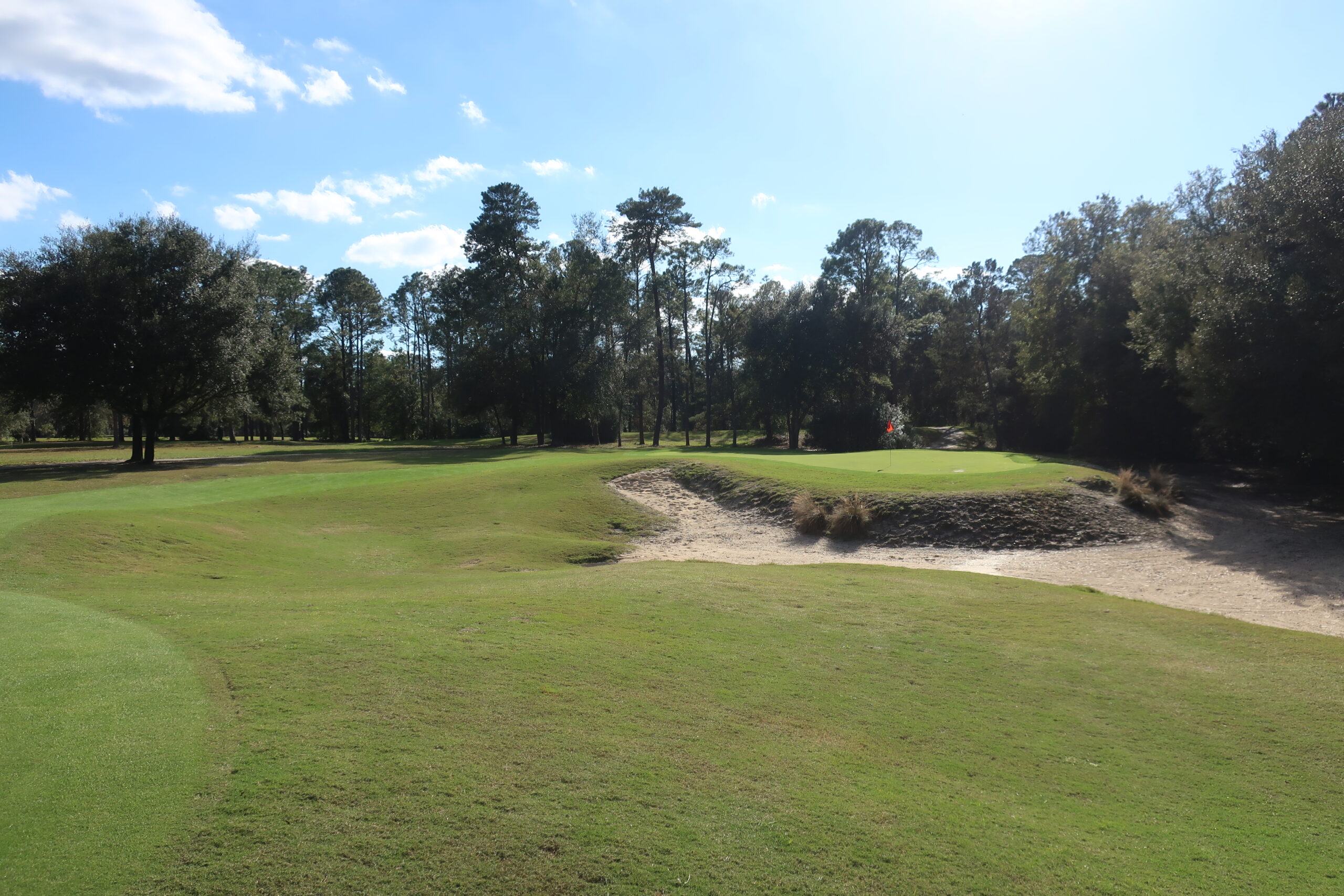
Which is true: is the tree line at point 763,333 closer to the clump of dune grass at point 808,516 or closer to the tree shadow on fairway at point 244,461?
the tree shadow on fairway at point 244,461

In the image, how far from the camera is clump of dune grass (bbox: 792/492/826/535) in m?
21.0

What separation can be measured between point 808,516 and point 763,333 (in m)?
36.3

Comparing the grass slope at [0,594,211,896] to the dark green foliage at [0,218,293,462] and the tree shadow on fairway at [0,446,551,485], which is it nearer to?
the tree shadow on fairway at [0,446,551,485]

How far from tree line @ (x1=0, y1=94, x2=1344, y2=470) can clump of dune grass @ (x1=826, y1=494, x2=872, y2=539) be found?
1371 centimetres

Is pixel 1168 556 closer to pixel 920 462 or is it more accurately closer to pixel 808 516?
pixel 808 516

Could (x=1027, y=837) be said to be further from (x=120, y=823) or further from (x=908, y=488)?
(x=908, y=488)

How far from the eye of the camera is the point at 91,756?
448 centimetres

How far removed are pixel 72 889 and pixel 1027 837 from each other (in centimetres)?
523

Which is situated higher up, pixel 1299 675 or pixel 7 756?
pixel 7 756

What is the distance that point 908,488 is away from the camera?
22422 millimetres

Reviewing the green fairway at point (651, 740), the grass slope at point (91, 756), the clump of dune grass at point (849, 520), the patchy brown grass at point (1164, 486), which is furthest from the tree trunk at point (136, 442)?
the patchy brown grass at point (1164, 486)

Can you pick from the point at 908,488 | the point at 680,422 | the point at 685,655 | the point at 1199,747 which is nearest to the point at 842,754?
the point at 685,655

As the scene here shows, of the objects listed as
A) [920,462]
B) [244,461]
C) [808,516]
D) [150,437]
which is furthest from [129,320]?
[920,462]

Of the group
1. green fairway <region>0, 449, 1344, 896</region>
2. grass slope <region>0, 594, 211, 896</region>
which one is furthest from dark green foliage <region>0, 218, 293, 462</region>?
grass slope <region>0, 594, 211, 896</region>
